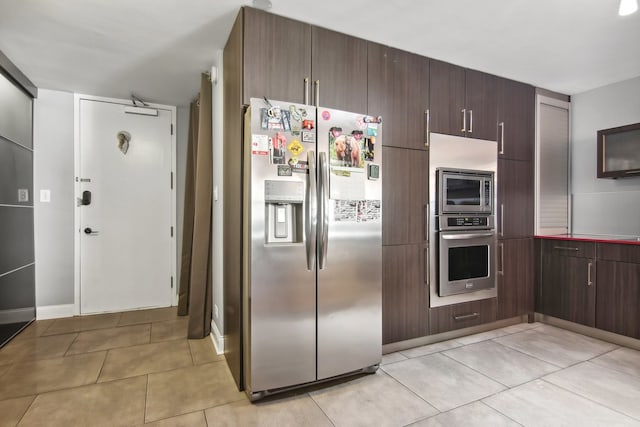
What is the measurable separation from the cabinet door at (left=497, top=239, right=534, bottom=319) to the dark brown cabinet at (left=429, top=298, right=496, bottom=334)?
161 millimetres

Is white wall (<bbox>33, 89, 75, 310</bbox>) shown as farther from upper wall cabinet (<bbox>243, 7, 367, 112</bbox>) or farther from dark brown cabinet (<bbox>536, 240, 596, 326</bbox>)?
dark brown cabinet (<bbox>536, 240, 596, 326</bbox>)

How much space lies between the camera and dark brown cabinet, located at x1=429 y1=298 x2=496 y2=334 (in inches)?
114

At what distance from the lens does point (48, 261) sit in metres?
3.61

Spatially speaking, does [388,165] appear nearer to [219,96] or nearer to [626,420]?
[219,96]

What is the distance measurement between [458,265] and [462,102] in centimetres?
149

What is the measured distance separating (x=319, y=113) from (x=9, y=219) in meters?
3.03

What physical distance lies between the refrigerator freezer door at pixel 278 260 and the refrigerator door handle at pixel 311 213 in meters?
0.01

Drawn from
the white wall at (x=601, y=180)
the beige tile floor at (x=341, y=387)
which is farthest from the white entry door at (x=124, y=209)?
the white wall at (x=601, y=180)

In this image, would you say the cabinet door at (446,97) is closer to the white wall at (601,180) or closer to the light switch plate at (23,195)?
the white wall at (601,180)

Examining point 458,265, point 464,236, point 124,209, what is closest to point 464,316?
point 458,265

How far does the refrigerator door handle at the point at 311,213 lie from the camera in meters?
2.04

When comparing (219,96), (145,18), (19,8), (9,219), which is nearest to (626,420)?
(219,96)

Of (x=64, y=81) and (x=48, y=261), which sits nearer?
(x=64, y=81)

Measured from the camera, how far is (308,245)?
Answer: 2055mm
